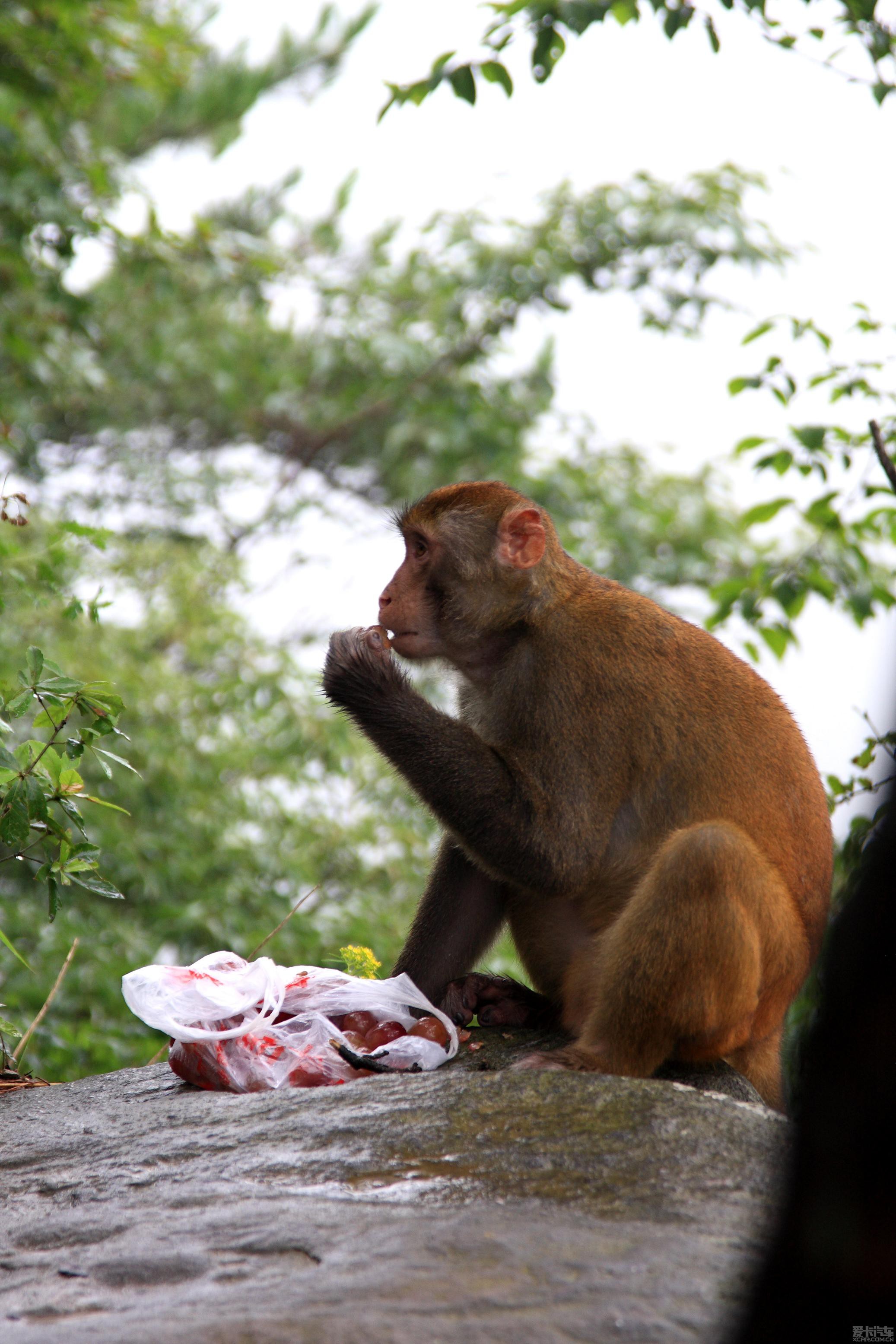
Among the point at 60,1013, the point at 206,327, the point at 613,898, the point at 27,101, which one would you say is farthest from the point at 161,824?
the point at 206,327

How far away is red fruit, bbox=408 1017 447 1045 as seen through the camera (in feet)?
10.5

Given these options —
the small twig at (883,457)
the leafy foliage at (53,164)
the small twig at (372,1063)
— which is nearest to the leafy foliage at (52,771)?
the small twig at (372,1063)

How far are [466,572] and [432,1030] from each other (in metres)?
1.20

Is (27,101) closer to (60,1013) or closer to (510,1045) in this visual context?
(60,1013)

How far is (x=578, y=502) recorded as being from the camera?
30.5ft

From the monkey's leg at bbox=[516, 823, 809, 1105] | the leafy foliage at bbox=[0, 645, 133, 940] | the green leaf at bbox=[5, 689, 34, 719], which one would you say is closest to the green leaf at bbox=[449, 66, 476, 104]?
the leafy foliage at bbox=[0, 645, 133, 940]

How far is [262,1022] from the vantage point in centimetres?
314

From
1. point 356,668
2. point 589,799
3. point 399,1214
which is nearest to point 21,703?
point 356,668

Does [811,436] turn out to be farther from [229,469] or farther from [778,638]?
[229,469]

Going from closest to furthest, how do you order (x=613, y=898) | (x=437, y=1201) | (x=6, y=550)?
(x=437, y=1201) → (x=613, y=898) → (x=6, y=550)

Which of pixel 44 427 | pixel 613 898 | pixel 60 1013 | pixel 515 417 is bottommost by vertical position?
pixel 60 1013

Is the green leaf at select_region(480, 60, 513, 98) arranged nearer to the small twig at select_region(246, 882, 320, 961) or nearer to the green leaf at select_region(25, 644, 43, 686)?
the green leaf at select_region(25, 644, 43, 686)

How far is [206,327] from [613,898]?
8327mm

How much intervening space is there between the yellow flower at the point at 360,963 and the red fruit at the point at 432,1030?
36 cm
